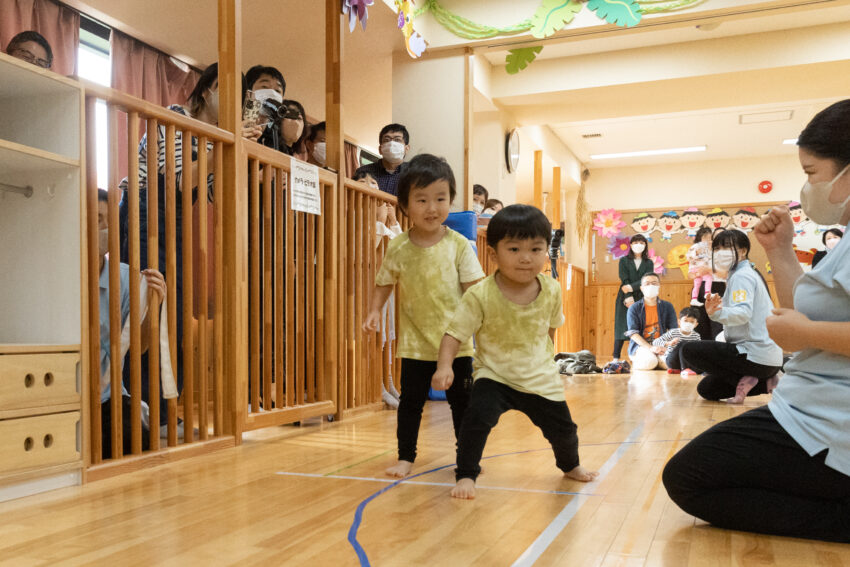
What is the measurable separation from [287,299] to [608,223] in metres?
8.60

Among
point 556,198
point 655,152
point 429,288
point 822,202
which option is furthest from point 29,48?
point 655,152

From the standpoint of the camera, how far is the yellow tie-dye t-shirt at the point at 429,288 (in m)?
2.32

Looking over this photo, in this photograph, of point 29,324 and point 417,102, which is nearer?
point 29,324

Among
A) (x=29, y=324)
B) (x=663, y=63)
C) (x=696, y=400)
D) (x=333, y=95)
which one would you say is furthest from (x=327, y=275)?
(x=663, y=63)

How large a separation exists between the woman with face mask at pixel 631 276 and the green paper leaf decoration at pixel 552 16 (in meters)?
4.70

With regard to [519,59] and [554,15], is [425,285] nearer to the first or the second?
→ [554,15]

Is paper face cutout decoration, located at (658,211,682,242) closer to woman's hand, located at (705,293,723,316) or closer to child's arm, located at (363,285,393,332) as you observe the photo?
woman's hand, located at (705,293,723,316)

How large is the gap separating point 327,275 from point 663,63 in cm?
394

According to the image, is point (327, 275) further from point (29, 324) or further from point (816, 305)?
point (816, 305)

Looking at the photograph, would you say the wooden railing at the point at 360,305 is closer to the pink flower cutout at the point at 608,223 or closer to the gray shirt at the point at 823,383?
the gray shirt at the point at 823,383

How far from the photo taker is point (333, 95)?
3.62 meters

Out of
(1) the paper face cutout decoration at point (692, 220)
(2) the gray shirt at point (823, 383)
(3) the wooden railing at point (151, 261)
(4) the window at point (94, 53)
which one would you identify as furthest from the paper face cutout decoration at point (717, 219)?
(2) the gray shirt at point (823, 383)

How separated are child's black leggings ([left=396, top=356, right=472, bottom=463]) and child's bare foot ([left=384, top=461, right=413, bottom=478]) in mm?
58

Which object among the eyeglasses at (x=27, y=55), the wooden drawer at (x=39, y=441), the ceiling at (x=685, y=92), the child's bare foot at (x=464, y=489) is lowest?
the child's bare foot at (x=464, y=489)
